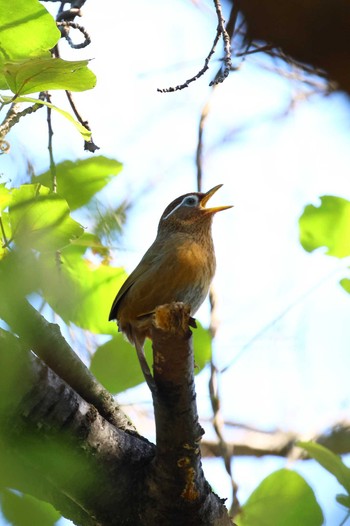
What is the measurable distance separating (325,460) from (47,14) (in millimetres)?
1145

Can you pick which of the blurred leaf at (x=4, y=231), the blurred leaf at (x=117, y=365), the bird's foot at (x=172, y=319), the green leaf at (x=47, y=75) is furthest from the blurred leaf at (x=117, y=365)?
the green leaf at (x=47, y=75)

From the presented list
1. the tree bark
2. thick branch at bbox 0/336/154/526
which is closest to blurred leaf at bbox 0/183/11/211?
thick branch at bbox 0/336/154/526

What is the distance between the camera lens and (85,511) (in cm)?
195

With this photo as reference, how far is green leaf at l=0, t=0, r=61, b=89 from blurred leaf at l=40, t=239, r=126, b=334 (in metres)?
0.46

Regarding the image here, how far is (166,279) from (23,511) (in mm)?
2151

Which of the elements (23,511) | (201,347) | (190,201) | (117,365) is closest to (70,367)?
(117,365)

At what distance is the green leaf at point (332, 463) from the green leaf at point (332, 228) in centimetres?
72

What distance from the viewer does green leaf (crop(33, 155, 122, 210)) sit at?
162 centimetres

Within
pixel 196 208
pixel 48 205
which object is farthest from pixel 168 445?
pixel 196 208

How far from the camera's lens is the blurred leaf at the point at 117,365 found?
1838mm

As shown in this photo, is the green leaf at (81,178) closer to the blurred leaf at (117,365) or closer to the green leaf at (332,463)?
the blurred leaf at (117,365)

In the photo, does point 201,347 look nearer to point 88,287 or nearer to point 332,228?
point 332,228

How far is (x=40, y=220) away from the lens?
136 cm

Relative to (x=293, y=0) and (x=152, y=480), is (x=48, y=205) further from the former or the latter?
(x=152, y=480)
